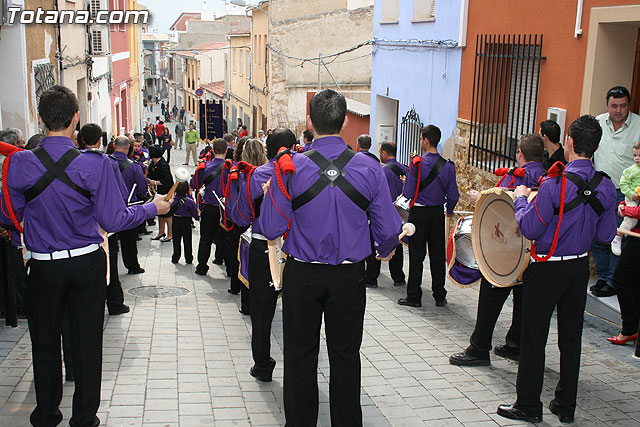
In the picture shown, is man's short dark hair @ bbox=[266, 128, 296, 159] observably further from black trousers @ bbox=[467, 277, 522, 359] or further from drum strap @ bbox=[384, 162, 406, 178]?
drum strap @ bbox=[384, 162, 406, 178]

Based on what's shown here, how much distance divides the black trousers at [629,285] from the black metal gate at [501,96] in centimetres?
290

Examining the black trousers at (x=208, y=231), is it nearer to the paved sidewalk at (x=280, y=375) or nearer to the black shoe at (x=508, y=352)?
the paved sidewalk at (x=280, y=375)

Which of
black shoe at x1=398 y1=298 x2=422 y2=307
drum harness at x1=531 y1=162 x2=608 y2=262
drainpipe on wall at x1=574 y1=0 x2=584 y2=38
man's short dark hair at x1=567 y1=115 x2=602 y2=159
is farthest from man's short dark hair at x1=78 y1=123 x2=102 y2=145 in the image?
drainpipe on wall at x1=574 y1=0 x2=584 y2=38

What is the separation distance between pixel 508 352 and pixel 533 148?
1819 millimetres

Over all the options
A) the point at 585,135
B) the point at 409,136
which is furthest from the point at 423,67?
the point at 585,135

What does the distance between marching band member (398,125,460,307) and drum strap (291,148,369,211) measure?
3.77 metres

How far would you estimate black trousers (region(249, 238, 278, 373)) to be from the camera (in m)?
5.68

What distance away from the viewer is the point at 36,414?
4457 millimetres

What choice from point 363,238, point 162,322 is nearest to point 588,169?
point 363,238

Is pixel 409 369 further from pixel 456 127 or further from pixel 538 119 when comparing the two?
pixel 456 127

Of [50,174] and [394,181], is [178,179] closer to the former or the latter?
[50,174]

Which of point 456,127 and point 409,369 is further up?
point 456,127

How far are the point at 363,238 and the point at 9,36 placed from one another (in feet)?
30.8

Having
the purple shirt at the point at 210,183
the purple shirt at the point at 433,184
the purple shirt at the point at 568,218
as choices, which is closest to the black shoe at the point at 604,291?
the purple shirt at the point at 433,184
